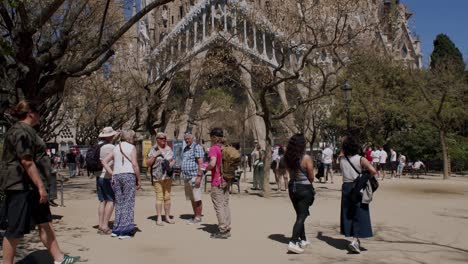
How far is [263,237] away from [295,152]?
1754mm

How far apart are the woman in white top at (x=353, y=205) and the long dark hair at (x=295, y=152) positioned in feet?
2.06

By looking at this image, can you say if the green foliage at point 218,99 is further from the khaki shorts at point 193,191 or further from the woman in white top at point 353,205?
the woman in white top at point 353,205

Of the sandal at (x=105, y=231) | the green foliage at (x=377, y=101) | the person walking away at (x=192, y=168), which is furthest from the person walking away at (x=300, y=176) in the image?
the green foliage at (x=377, y=101)

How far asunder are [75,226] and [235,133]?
1477 inches

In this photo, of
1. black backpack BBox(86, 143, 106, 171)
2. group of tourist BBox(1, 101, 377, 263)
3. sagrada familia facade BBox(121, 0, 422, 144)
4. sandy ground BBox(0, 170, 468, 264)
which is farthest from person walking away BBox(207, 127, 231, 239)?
sagrada familia facade BBox(121, 0, 422, 144)

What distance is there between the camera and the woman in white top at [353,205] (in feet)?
21.0

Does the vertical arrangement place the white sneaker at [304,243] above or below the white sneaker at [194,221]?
below

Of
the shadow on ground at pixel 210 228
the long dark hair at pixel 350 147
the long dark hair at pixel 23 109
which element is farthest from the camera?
the shadow on ground at pixel 210 228

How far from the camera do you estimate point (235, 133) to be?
4591 centimetres

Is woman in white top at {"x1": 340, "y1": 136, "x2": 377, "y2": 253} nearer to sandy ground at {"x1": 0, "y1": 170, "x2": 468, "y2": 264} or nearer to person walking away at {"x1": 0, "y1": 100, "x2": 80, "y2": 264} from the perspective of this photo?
sandy ground at {"x1": 0, "y1": 170, "x2": 468, "y2": 264}

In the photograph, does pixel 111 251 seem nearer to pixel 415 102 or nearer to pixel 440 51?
pixel 415 102

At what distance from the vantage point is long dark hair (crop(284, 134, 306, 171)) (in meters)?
6.61

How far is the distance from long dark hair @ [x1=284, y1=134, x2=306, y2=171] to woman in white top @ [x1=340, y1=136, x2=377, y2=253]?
63 centimetres

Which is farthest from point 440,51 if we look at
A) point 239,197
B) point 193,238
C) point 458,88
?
point 193,238
